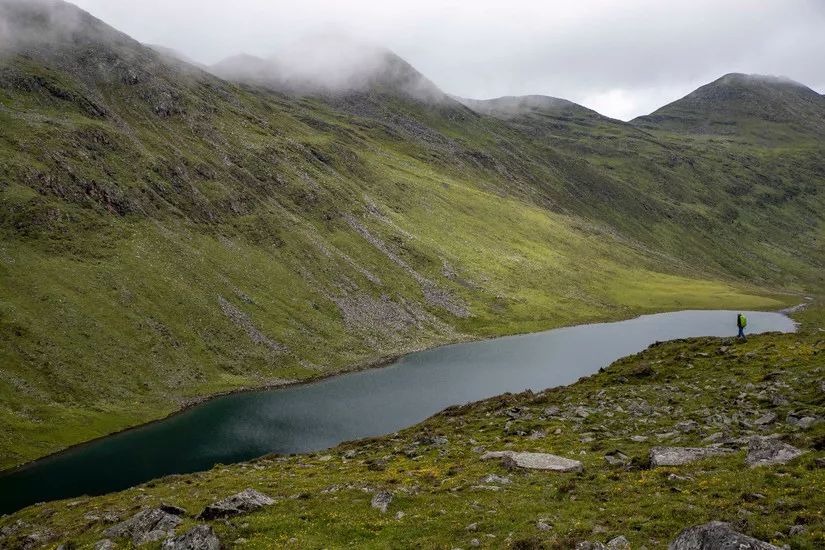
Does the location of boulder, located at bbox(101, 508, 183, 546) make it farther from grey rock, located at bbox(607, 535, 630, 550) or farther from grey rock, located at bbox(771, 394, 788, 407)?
grey rock, located at bbox(771, 394, 788, 407)

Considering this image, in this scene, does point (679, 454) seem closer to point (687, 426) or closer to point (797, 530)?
point (687, 426)

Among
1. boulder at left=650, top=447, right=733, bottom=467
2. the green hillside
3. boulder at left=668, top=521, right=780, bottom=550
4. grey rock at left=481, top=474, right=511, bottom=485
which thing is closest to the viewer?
boulder at left=668, top=521, right=780, bottom=550

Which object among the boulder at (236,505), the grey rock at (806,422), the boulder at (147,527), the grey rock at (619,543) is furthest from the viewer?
the grey rock at (806,422)

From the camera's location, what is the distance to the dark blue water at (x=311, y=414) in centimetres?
7031

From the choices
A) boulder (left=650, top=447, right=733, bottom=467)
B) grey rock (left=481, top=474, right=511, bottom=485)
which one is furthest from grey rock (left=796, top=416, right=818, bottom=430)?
grey rock (left=481, top=474, right=511, bottom=485)

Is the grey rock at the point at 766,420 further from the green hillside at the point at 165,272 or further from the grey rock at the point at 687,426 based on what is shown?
the green hillside at the point at 165,272

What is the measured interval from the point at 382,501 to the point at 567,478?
9875 millimetres

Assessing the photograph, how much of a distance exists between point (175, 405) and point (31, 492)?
108 feet

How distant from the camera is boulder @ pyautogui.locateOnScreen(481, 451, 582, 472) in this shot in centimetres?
3116

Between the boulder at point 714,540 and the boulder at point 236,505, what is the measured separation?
2065cm

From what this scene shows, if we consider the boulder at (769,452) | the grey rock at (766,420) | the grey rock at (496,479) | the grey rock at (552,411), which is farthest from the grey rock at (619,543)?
the grey rock at (552,411)

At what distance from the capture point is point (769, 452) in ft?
83.8

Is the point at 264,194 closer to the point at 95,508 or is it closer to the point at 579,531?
the point at 95,508

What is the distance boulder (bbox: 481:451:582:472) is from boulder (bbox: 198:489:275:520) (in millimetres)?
14625
